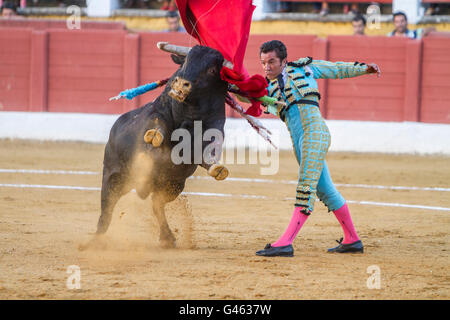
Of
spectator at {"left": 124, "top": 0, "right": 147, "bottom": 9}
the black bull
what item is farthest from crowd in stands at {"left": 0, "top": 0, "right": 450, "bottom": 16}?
the black bull

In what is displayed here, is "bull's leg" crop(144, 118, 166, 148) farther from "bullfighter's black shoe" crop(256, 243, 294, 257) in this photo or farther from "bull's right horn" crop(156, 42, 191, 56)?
"bullfighter's black shoe" crop(256, 243, 294, 257)

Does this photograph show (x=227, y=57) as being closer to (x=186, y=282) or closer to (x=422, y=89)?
(x=186, y=282)

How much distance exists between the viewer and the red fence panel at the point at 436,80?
10.2m

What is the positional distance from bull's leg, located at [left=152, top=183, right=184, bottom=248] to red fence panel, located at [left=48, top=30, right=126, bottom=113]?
6.92m

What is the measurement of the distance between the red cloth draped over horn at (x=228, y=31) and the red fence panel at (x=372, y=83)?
645 centimetres

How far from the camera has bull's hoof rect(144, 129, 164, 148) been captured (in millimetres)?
3838

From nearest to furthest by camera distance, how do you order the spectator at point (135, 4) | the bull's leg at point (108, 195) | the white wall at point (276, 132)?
the bull's leg at point (108, 195), the white wall at point (276, 132), the spectator at point (135, 4)

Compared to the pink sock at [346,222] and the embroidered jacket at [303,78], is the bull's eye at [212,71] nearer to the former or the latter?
the embroidered jacket at [303,78]

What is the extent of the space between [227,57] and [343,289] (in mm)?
1406

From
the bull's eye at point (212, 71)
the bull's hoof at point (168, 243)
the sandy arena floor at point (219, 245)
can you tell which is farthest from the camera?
the bull's hoof at point (168, 243)

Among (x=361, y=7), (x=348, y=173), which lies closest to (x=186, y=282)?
(x=348, y=173)

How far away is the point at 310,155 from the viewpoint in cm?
406

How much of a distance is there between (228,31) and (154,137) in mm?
734

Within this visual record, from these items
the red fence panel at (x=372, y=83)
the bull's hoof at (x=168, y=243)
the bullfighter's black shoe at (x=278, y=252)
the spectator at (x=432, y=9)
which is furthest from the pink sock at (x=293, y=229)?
the spectator at (x=432, y=9)
